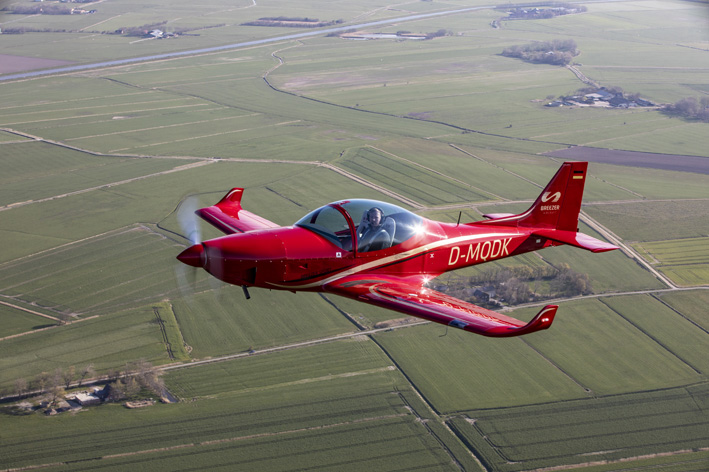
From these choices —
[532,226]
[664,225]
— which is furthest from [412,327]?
[664,225]

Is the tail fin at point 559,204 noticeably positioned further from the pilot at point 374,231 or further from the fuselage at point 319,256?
the pilot at point 374,231

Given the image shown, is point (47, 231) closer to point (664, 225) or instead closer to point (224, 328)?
point (224, 328)

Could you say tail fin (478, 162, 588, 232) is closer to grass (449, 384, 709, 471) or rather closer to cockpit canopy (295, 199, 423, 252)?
cockpit canopy (295, 199, 423, 252)

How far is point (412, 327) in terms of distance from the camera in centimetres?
6169

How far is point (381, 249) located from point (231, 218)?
7.90 meters

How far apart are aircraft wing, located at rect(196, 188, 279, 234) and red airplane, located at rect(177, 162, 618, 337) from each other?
0.17ft

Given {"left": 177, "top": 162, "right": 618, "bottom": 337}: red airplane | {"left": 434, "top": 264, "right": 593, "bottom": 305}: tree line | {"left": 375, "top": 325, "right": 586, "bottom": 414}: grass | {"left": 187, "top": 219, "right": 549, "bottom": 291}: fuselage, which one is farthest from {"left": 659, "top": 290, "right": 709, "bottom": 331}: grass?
{"left": 187, "top": 219, "right": 549, "bottom": 291}: fuselage

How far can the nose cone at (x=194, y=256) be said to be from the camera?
82.3ft

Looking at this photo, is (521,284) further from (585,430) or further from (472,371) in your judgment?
(585,430)

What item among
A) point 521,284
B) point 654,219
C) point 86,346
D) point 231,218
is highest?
point 231,218

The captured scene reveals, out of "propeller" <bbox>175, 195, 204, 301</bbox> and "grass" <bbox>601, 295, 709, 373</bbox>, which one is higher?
"propeller" <bbox>175, 195, 204, 301</bbox>

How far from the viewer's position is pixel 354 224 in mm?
28250

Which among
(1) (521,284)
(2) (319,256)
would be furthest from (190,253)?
(1) (521,284)

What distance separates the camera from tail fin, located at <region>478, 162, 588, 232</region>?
1319 inches
